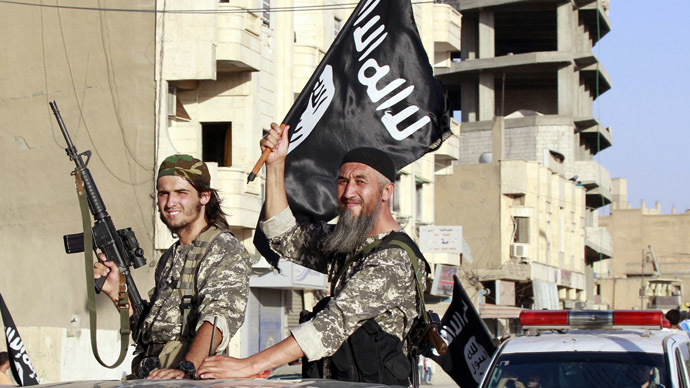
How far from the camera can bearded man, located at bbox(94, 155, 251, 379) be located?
17.4 ft

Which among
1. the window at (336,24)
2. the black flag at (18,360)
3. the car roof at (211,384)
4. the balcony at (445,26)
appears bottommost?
the black flag at (18,360)

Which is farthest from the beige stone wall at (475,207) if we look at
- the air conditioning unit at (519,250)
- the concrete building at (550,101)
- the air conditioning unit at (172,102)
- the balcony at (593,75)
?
the air conditioning unit at (172,102)

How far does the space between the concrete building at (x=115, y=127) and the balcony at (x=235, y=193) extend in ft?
0.09

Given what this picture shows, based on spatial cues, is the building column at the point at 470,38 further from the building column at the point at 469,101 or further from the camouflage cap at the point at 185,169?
the camouflage cap at the point at 185,169

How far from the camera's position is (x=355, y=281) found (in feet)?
17.1

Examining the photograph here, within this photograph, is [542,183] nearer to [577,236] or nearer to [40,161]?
[577,236]

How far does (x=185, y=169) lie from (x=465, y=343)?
12.9 ft

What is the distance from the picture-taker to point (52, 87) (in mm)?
24625

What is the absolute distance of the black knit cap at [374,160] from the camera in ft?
18.4

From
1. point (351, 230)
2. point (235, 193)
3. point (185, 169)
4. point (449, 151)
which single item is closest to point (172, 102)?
point (235, 193)

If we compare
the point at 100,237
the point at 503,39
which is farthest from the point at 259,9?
the point at 503,39

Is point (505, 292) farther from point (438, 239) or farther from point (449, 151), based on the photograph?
point (438, 239)

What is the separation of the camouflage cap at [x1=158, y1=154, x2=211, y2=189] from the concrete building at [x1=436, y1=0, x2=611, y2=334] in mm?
46434

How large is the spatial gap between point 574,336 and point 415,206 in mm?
27279
